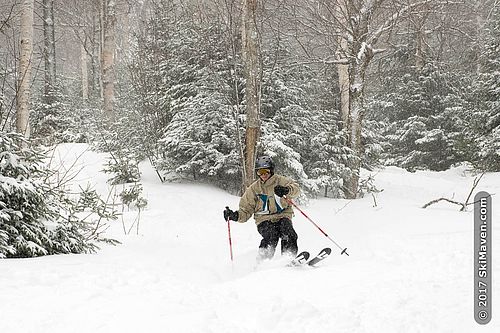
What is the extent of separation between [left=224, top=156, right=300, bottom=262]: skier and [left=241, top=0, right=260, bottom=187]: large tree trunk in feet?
13.8

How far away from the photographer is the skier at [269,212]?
21.1ft

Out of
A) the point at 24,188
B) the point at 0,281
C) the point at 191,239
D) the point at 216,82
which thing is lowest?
the point at 191,239

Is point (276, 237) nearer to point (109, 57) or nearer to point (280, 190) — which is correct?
point (280, 190)

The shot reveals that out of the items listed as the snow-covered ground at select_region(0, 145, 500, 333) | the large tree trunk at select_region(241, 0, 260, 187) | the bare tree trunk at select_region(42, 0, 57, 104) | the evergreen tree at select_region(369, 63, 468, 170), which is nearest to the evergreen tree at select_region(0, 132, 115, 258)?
the snow-covered ground at select_region(0, 145, 500, 333)

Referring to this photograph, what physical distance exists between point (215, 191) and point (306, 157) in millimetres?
3104

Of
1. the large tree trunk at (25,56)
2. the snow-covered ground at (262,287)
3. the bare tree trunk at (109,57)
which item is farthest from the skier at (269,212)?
the bare tree trunk at (109,57)

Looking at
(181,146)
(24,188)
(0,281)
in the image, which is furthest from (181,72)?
(0,281)

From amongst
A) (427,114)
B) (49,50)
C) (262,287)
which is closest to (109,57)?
(49,50)

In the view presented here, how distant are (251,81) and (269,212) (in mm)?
4976

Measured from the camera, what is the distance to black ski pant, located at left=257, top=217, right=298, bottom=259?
6.43 m

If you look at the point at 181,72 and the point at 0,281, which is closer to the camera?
the point at 0,281

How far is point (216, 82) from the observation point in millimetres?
12211

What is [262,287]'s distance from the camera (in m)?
4.50

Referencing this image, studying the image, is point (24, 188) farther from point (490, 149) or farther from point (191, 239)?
point (490, 149)
